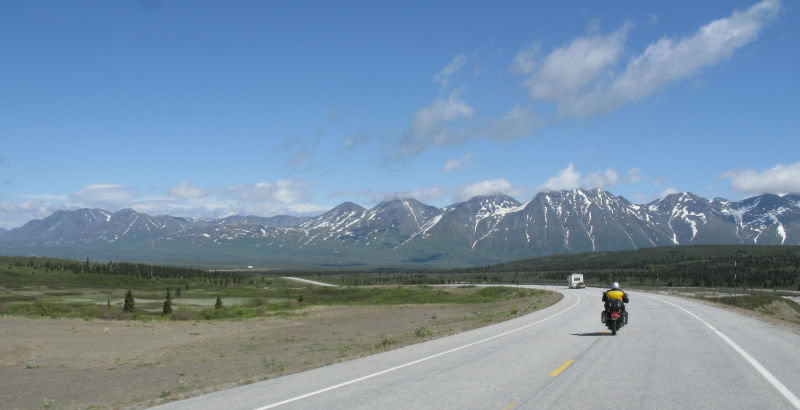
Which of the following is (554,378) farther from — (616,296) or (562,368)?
(616,296)

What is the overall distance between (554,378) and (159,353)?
2437 cm

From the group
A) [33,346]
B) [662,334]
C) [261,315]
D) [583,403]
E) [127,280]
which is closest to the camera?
[583,403]

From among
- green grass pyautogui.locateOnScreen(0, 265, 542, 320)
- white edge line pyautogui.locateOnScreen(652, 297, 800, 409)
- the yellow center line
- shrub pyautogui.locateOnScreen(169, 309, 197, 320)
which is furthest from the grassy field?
white edge line pyautogui.locateOnScreen(652, 297, 800, 409)

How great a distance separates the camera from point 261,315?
6356 centimetres

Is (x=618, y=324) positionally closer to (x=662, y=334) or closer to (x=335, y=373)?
(x=662, y=334)

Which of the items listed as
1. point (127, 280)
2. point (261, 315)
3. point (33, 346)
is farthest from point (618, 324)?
point (127, 280)

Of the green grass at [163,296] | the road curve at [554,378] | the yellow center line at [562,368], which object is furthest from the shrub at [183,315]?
the yellow center line at [562,368]

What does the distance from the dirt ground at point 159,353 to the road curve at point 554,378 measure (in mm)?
2665

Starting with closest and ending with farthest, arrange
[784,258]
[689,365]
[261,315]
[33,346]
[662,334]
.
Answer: [689,365], [662,334], [33,346], [261,315], [784,258]

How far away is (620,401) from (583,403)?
2.35 feet

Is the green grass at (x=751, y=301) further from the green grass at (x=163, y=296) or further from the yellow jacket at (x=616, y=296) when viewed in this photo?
the yellow jacket at (x=616, y=296)

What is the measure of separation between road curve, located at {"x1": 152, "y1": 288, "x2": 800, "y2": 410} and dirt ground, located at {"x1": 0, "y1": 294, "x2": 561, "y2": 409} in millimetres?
2665

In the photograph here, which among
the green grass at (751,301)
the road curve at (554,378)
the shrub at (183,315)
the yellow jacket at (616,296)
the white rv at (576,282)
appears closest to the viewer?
the road curve at (554,378)

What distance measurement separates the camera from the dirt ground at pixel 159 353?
61.2ft
